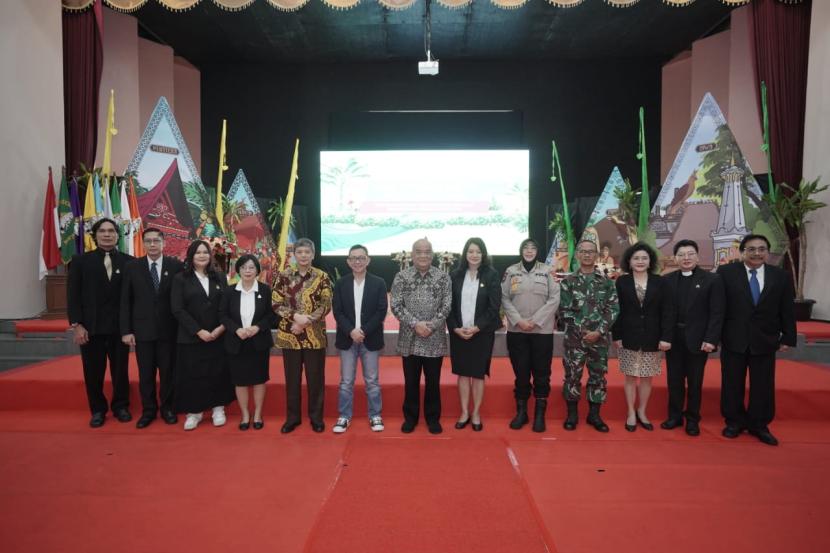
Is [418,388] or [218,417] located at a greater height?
[418,388]

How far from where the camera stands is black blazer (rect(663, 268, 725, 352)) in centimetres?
310

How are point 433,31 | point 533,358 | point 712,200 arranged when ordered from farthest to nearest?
point 433,31, point 712,200, point 533,358

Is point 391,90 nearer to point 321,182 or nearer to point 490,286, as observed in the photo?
point 321,182

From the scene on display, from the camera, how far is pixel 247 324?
3.23 metres

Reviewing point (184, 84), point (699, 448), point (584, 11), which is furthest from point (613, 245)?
point (184, 84)

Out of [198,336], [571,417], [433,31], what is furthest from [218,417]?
[433,31]

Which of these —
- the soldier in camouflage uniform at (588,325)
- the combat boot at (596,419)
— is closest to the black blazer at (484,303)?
the soldier in camouflage uniform at (588,325)

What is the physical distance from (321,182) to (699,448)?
7280 millimetres

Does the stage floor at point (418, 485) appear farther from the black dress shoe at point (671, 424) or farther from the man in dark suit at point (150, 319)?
the man in dark suit at point (150, 319)

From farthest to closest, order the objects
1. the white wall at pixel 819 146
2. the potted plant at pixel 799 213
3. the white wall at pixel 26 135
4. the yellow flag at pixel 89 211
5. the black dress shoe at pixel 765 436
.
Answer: the white wall at pixel 819 146
the potted plant at pixel 799 213
the yellow flag at pixel 89 211
the white wall at pixel 26 135
the black dress shoe at pixel 765 436

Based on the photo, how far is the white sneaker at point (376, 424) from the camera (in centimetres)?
326

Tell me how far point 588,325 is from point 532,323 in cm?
36

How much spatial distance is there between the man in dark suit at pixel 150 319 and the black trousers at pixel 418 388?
5.34ft

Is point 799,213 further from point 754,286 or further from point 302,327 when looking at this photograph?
point 302,327
